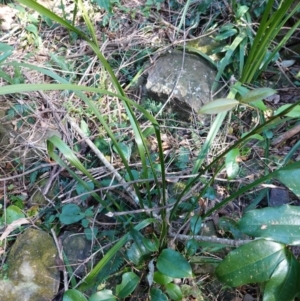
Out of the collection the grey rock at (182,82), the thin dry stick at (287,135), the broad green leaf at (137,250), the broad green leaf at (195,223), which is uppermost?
the grey rock at (182,82)

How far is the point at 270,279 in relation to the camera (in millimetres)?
634

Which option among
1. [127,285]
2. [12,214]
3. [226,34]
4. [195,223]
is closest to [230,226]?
[195,223]

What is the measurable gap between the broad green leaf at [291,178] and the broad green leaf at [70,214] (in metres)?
0.72

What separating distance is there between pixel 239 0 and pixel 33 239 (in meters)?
1.40

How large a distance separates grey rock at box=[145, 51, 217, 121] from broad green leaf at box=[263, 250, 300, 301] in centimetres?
88

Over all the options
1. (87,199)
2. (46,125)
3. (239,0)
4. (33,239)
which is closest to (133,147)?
(87,199)

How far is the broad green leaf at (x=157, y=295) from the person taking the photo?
0.92 m

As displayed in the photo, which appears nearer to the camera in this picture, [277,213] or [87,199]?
[277,213]

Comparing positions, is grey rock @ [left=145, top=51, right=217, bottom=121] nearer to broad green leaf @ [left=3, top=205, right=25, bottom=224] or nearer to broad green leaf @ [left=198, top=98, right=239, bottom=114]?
broad green leaf @ [left=3, top=205, right=25, bottom=224]

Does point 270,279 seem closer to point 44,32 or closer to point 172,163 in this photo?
point 172,163

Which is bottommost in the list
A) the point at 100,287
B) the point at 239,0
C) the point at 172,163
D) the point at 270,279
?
the point at 100,287

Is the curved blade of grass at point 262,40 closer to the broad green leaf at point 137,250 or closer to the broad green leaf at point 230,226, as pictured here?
the broad green leaf at point 230,226

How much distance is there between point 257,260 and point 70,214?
2.31 feet

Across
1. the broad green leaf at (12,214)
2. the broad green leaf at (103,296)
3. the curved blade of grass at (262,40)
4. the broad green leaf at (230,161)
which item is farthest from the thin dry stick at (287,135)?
the broad green leaf at (12,214)
